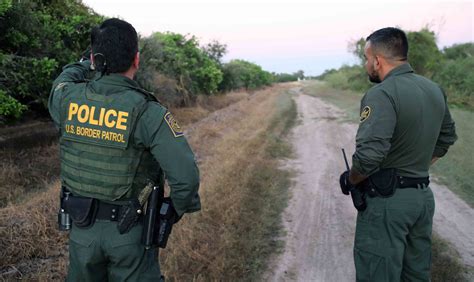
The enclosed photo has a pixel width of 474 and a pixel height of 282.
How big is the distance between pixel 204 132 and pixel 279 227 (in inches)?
290

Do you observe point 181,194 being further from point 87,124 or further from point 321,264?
point 321,264

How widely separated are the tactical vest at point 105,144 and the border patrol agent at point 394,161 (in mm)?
1467

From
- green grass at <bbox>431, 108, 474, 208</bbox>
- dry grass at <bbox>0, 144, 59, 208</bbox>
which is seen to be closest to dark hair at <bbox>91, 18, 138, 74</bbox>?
dry grass at <bbox>0, 144, 59, 208</bbox>

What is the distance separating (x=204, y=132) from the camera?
12.9 m

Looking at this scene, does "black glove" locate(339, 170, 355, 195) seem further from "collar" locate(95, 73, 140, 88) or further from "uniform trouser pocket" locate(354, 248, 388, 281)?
"collar" locate(95, 73, 140, 88)

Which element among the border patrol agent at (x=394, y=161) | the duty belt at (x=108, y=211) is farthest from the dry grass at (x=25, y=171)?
the border patrol agent at (x=394, y=161)

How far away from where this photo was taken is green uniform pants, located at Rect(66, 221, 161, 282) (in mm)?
2465

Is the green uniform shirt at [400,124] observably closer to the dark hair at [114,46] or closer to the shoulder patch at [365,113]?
the shoulder patch at [365,113]

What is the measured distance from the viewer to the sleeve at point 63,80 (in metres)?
2.69

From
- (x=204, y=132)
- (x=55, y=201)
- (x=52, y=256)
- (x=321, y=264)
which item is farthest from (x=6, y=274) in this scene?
(x=204, y=132)

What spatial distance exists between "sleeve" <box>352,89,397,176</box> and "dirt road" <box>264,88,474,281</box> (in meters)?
2.04

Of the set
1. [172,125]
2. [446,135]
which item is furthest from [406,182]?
[172,125]

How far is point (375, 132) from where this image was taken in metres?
2.81

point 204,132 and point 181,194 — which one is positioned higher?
point 181,194
